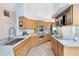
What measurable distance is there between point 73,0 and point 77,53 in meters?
1.10

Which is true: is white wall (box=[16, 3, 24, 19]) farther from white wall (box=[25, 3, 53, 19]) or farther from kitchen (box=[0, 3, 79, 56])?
white wall (box=[25, 3, 53, 19])

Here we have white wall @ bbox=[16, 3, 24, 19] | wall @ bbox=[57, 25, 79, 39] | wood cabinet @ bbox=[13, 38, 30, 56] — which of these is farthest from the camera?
wall @ bbox=[57, 25, 79, 39]

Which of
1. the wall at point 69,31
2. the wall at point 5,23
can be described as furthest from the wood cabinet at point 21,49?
the wall at point 69,31

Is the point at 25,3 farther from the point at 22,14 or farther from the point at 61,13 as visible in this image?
the point at 61,13

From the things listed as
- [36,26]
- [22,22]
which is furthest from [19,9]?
[36,26]

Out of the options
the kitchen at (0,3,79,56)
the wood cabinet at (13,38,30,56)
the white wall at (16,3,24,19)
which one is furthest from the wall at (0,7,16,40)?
the wood cabinet at (13,38,30,56)

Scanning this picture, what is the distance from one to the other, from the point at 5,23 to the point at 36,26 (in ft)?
2.45

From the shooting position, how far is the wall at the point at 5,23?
8.46 ft

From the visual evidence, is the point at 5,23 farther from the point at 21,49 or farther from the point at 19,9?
the point at 21,49

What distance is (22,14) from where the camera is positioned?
2.92 metres

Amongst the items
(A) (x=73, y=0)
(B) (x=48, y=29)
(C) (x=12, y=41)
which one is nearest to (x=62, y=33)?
(B) (x=48, y=29)

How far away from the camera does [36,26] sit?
294 cm

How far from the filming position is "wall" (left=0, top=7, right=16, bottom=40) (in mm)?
2580

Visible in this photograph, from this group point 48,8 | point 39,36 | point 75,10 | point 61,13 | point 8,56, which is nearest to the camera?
point 8,56
